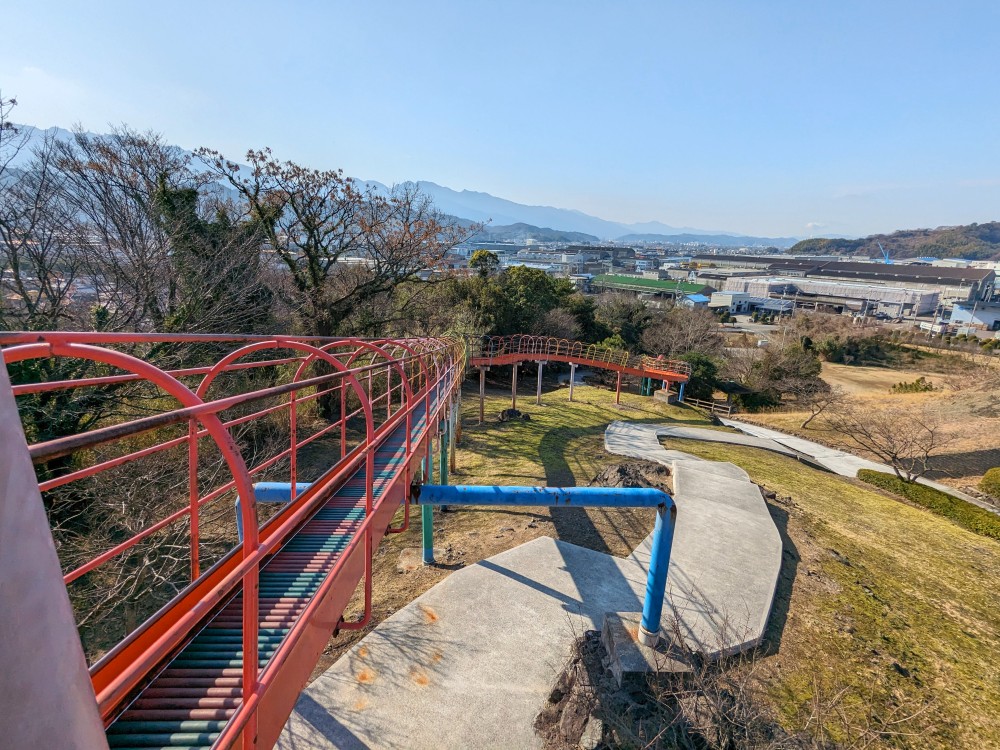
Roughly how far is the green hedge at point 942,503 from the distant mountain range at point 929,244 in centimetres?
18147

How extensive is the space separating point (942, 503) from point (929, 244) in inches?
8294

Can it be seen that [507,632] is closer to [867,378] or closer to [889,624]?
[889,624]

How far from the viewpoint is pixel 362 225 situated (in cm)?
1642

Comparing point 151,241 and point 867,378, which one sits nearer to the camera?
point 151,241

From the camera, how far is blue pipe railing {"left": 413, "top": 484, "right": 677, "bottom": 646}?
191 inches

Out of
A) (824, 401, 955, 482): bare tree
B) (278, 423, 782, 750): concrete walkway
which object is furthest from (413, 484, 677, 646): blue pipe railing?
(824, 401, 955, 482): bare tree

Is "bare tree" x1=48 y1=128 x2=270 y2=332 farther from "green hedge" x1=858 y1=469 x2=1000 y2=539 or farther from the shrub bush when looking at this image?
the shrub bush

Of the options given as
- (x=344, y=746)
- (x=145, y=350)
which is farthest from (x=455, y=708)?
(x=145, y=350)

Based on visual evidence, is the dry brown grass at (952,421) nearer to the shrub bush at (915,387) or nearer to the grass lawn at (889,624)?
the shrub bush at (915,387)

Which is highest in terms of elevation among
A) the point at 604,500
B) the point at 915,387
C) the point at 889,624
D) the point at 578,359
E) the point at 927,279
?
the point at 927,279

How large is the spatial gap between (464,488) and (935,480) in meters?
19.0

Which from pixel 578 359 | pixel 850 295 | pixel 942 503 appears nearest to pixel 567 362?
pixel 578 359

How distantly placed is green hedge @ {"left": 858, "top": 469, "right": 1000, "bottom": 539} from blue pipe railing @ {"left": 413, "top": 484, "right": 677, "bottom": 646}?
11.3 metres

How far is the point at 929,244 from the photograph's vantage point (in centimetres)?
16400
